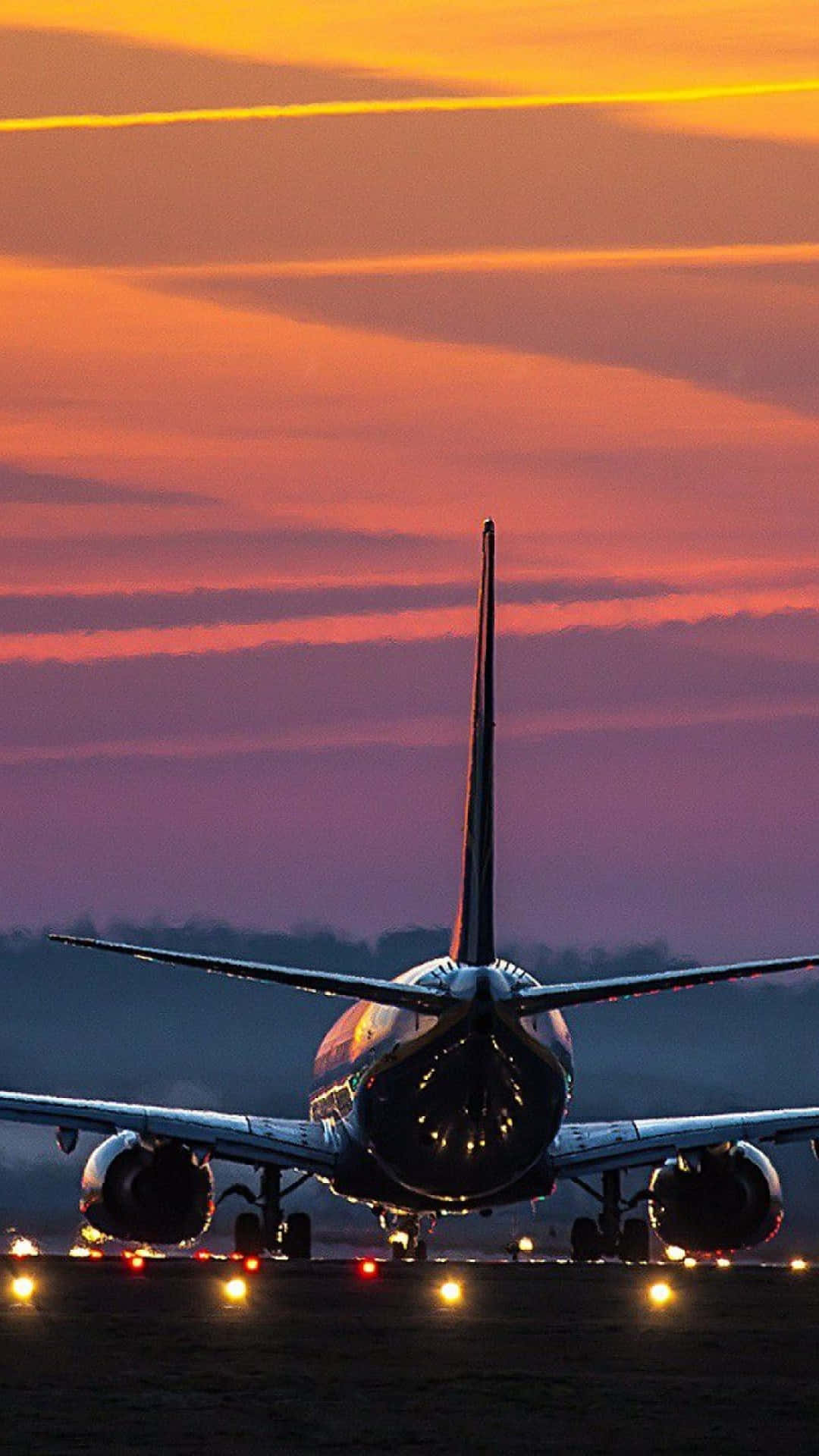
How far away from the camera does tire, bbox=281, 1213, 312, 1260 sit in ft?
280

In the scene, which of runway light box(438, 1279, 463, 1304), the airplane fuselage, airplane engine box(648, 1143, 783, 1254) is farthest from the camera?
airplane engine box(648, 1143, 783, 1254)

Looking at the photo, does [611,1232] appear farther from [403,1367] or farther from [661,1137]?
[403,1367]

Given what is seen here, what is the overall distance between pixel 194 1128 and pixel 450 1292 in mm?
27572

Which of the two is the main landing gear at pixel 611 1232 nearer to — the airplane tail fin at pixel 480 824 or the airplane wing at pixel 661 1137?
the airplane wing at pixel 661 1137

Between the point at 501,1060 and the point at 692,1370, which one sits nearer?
the point at 692,1370

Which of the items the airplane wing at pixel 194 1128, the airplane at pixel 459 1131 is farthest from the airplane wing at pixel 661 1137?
the airplane wing at pixel 194 1128

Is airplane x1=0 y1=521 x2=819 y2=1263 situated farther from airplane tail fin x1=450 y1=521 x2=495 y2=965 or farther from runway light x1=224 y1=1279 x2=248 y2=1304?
runway light x1=224 y1=1279 x2=248 y2=1304

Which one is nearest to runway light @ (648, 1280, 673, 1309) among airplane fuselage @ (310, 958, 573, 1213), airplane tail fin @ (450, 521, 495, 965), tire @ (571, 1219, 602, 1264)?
airplane fuselage @ (310, 958, 573, 1213)

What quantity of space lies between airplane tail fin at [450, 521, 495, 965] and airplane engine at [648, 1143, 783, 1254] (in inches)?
472

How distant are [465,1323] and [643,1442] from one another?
588 inches

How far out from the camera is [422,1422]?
1320 inches

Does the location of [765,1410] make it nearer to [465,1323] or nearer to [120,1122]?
[465,1323]

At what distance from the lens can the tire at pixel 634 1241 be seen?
282 ft

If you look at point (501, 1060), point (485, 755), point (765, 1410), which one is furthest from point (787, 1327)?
point (485, 755)
